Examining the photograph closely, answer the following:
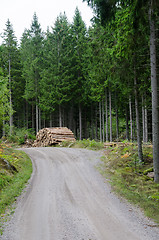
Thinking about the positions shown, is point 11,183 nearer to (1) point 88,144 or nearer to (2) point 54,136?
(1) point 88,144

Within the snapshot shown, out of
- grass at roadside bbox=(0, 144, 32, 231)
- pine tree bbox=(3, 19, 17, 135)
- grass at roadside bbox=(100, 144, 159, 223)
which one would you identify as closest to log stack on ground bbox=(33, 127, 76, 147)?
grass at roadside bbox=(100, 144, 159, 223)

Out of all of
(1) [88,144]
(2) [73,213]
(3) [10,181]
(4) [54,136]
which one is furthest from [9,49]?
(2) [73,213]

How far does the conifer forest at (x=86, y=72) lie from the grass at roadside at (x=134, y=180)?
0.78 meters

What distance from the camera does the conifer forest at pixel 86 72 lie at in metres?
7.39

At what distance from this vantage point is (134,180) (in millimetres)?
7055

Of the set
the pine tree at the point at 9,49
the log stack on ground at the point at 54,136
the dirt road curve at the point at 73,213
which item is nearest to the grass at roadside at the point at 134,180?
the dirt road curve at the point at 73,213

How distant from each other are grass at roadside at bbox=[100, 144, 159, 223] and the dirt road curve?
44 centimetres

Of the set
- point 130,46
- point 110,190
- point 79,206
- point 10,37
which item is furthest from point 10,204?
point 10,37

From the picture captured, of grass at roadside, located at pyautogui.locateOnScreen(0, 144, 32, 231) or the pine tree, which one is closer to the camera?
grass at roadside, located at pyautogui.locateOnScreen(0, 144, 32, 231)

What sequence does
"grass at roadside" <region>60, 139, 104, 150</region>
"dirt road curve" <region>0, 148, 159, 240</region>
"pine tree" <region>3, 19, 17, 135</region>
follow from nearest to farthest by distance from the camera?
"dirt road curve" <region>0, 148, 159, 240</region>, "grass at roadside" <region>60, 139, 104, 150</region>, "pine tree" <region>3, 19, 17, 135</region>

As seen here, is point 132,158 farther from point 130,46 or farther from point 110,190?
point 130,46

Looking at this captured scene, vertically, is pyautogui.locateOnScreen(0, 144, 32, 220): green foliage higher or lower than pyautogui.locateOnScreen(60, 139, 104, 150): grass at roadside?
lower

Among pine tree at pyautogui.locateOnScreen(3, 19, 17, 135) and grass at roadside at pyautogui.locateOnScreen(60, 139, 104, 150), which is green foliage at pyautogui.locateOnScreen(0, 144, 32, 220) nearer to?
grass at roadside at pyautogui.locateOnScreen(60, 139, 104, 150)

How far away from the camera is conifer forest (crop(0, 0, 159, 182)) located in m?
7.39
